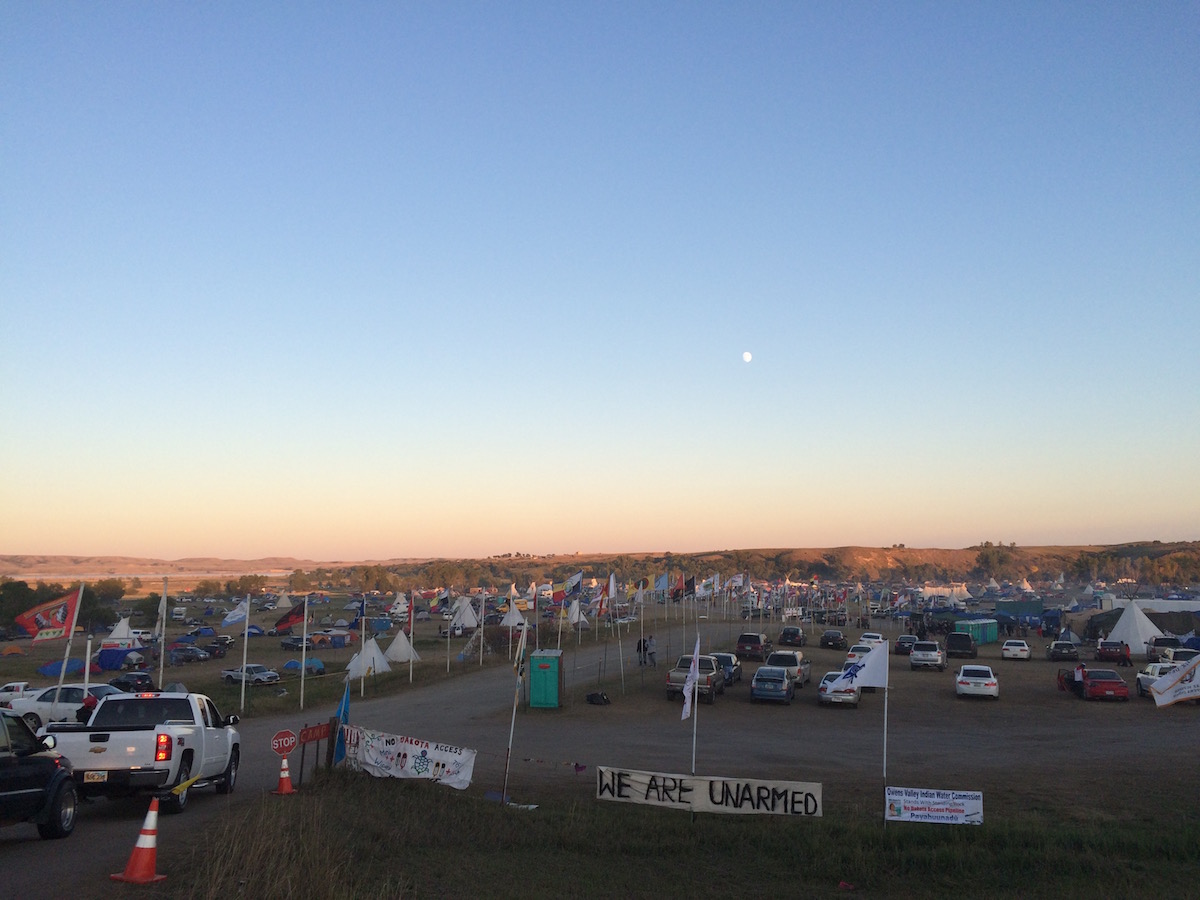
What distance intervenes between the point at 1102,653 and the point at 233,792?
4694cm

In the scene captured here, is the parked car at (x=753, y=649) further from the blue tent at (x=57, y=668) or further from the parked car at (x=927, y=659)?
the blue tent at (x=57, y=668)

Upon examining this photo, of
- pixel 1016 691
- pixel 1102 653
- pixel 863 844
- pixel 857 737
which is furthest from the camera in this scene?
pixel 1102 653

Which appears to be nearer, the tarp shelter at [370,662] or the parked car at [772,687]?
the parked car at [772,687]

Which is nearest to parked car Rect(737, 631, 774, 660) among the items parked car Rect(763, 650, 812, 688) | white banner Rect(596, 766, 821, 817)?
parked car Rect(763, 650, 812, 688)

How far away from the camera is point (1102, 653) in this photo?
159ft

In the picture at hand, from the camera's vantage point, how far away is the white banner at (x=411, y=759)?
50.3ft

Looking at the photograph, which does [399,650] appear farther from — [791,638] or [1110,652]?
[1110,652]

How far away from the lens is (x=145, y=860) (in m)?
8.62

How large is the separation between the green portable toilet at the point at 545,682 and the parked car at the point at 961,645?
27513 mm

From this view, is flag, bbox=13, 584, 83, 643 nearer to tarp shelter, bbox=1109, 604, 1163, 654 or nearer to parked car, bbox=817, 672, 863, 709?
parked car, bbox=817, 672, 863, 709

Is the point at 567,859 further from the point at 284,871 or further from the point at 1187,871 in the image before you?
the point at 1187,871

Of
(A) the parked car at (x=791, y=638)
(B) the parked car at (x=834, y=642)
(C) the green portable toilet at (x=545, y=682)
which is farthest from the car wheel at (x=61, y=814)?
(B) the parked car at (x=834, y=642)

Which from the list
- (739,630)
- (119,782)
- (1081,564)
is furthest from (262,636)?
(1081,564)

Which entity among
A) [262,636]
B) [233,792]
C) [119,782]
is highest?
[119,782]
